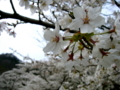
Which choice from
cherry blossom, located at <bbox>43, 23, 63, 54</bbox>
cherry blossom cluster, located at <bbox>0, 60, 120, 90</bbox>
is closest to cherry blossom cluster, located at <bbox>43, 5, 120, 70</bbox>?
cherry blossom, located at <bbox>43, 23, 63, 54</bbox>

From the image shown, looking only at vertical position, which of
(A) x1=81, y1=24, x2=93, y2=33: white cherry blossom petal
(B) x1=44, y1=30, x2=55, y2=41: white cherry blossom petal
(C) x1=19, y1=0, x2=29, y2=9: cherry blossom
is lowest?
(B) x1=44, y1=30, x2=55, y2=41: white cherry blossom petal

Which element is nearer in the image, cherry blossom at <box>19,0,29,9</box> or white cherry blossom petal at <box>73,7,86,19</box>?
white cherry blossom petal at <box>73,7,86,19</box>

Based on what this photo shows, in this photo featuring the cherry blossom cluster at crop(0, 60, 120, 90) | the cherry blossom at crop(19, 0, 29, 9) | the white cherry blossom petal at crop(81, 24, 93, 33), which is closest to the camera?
the white cherry blossom petal at crop(81, 24, 93, 33)

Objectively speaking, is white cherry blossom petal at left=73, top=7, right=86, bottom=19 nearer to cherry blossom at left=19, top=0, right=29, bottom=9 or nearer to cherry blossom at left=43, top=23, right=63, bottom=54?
cherry blossom at left=43, top=23, right=63, bottom=54

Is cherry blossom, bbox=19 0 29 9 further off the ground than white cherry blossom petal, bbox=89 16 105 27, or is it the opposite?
cherry blossom, bbox=19 0 29 9

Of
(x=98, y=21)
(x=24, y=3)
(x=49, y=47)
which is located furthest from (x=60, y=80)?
(x=98, y=21)

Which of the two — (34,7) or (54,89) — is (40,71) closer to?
(54,89)

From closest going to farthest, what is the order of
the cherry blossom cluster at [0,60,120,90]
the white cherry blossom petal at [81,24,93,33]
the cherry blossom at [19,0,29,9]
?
the white cherry blossom petal at [81,24,93,33]
the cherry blossom at [19,0,29,9]
the cherry blossom cluster at [0,60,120,90]

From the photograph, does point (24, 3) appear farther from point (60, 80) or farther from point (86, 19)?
point (60, 80)

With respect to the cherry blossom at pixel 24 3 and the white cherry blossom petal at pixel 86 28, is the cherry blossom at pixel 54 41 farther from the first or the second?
the cherry blossom at pixel 24 3

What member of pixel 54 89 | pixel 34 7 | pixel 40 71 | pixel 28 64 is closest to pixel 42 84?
pixel 54 89

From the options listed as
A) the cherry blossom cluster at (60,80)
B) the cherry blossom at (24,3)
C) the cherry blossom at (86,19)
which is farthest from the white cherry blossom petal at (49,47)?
the cherry blossom cluster at (60,80)
